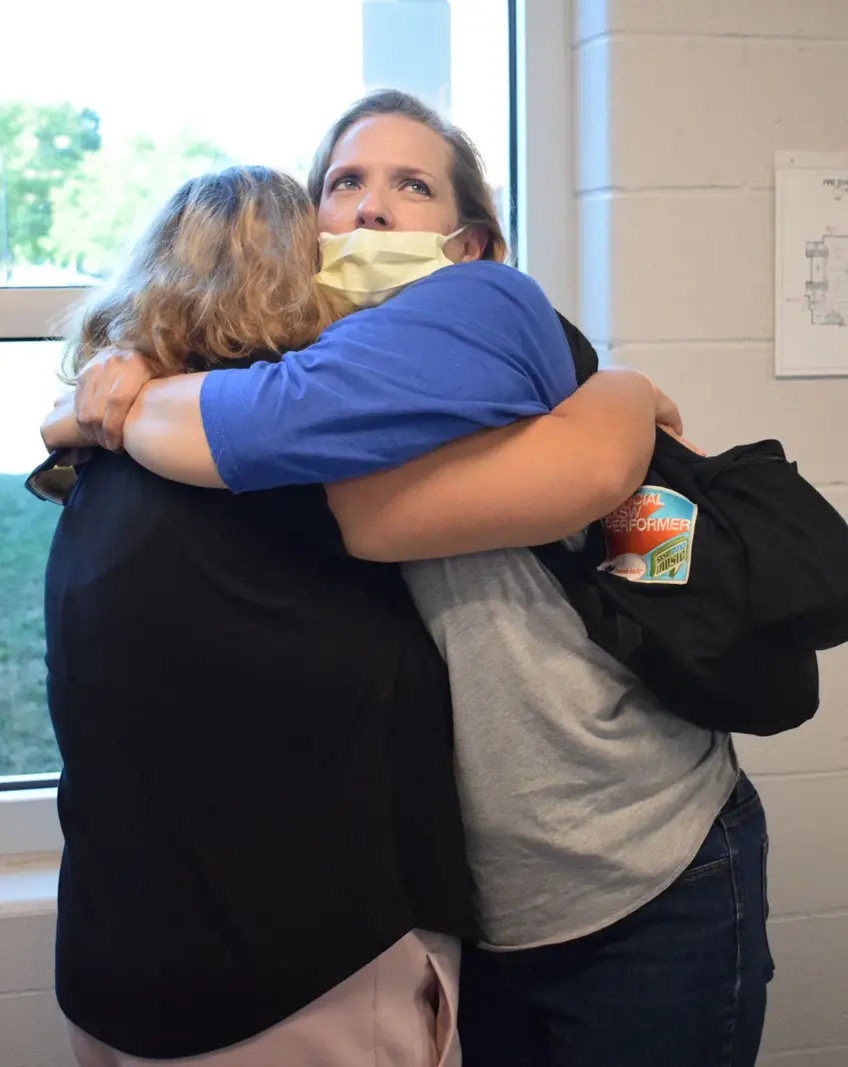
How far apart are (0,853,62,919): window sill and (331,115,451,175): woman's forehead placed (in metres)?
1.00

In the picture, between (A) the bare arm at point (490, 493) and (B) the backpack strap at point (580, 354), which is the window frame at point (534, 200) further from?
(A) the bare arm at point (490, 493)

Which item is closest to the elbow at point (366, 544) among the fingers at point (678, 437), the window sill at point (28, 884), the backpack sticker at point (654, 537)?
the backpack sticker at point (654, 537)

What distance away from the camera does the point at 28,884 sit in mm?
1393

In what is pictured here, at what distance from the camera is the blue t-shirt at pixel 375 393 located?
2.45ft

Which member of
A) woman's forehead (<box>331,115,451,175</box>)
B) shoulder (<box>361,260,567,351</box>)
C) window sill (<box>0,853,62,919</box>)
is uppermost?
woman's forehead (<box>331,115,451,175</box>)

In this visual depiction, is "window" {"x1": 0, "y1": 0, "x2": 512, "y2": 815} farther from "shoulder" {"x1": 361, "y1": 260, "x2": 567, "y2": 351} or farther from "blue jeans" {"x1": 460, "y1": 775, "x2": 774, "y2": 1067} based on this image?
"blue jeans" {"x1": 460, "y1": 775, "x2": 774, "y2": 1067}

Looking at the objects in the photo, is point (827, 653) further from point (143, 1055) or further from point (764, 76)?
point (143, 1055)

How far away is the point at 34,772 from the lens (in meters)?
1.52

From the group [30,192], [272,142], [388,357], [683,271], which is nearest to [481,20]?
[272,142]

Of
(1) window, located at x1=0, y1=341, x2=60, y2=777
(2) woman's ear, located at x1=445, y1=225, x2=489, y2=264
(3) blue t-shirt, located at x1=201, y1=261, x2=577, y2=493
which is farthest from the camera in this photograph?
(1) window, located at x1=0, y1=341, x2=60, y2=777

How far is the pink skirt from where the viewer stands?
2.76 feet

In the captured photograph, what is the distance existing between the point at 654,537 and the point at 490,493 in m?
0.18

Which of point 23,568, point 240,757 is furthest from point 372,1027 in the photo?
point 23,568

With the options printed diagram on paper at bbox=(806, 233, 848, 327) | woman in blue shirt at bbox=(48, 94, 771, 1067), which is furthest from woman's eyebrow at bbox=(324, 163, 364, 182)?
printed diagram on paper at bbox=(806, 233, 848, 327)
